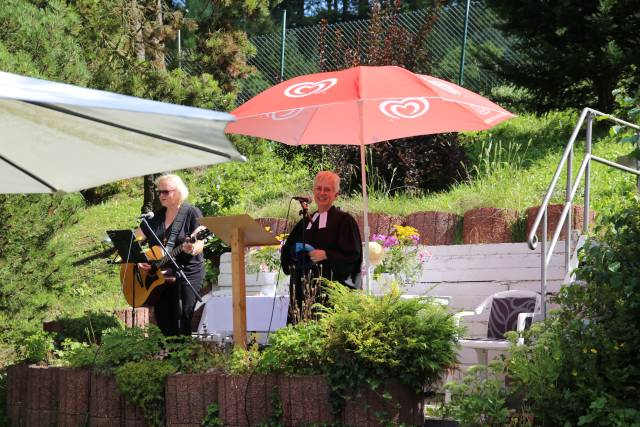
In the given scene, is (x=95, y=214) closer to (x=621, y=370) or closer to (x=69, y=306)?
(x=69, y=306)

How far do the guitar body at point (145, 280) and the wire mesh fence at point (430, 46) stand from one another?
6.68m

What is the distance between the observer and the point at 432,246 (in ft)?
29.5

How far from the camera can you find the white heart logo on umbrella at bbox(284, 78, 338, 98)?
6.85m

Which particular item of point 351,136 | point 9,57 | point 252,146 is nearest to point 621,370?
point 351,136

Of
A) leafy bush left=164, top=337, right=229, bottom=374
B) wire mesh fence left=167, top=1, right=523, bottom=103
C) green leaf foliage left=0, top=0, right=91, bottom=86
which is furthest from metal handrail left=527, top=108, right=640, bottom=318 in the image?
wire mesh fence left=167, top=1, right=523, bottom=103

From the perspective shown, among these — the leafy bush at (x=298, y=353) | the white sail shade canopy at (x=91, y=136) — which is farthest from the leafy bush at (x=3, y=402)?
the white sail shade canopy at (x=91, y=136)

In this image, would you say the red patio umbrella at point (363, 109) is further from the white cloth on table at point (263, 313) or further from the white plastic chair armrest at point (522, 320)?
the white cloth on table at point (263, 313)

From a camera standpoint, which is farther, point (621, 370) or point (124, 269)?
point (124, 269)

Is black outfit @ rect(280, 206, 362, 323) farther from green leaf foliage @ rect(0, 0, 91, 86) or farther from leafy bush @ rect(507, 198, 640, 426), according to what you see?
green leaf foliage @ rect(0, 0, 91, 86)

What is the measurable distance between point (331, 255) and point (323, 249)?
0.12 meters

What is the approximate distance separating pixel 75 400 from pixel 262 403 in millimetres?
1523

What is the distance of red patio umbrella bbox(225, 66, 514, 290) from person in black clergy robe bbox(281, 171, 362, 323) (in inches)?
7.9

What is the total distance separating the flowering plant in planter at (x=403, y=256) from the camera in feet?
28.9

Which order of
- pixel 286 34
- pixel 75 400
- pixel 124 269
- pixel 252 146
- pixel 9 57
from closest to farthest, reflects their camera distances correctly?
pixel 75 400 → pixel 124 269 → pixel 9 57 → pixel 252 146 → pixel 286 34
